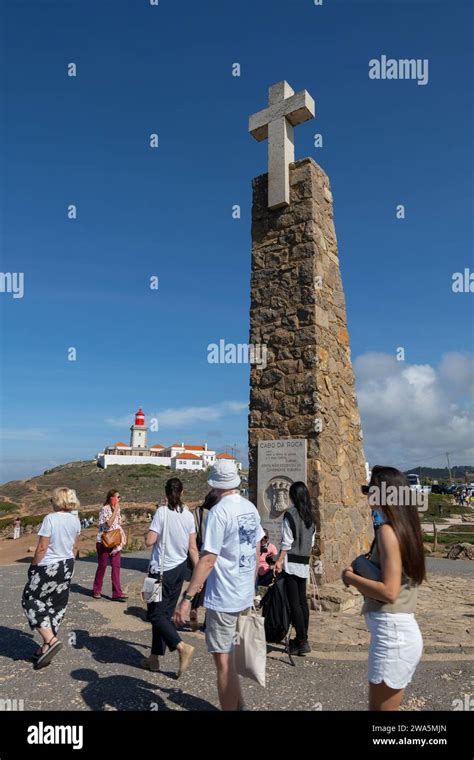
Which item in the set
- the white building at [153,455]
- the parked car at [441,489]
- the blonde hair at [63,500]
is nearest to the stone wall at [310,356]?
the blonde hair at [63,500]

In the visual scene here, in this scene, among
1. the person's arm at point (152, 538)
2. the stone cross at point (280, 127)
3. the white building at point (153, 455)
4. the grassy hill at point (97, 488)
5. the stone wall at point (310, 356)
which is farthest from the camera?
the white building at point (153, 455)

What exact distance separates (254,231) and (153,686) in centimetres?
669

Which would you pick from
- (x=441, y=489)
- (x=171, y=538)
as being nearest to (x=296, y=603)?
(x=171, y=538)

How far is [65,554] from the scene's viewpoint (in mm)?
4770

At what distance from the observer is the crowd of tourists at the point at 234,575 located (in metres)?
2.48

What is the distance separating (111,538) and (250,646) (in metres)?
4.58

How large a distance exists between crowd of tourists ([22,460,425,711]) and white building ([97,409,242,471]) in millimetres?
59094

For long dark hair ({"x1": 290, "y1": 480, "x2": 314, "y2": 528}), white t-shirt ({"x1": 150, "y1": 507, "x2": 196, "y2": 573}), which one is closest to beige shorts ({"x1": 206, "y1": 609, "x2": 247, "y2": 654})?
white t-shirt ({"x1": 150, "y1": 507, "x2": 196, "y2": 573})

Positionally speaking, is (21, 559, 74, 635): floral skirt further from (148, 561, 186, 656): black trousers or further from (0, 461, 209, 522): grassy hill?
(0, 461, 209, 522): grassy hill

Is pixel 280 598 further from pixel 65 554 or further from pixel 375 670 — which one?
pixel 375 670

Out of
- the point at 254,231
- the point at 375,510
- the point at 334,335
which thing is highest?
the point at 254,231

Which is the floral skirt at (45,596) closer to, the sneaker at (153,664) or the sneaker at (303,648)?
the sneaker at (153,664)

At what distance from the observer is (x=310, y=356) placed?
7371 mm
